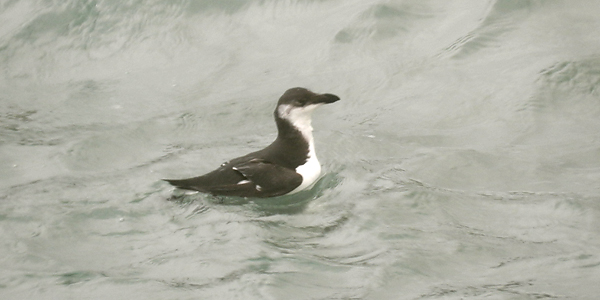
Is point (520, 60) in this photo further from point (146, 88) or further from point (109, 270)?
point (109, 270)

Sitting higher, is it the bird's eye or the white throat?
the bird's eye

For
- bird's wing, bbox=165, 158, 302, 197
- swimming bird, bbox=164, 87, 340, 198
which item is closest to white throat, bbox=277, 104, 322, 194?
swimming bird, bbox=164, 87, 340, 198

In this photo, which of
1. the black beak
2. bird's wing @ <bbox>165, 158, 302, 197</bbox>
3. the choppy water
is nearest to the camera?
the choppy water

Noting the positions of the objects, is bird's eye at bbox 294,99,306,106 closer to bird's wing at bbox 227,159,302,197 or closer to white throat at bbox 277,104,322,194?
white throat at bbox 277,104,322,194

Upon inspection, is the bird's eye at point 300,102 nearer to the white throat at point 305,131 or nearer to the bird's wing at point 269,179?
the white throat at point 305,131

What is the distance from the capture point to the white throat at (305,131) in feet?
24.8

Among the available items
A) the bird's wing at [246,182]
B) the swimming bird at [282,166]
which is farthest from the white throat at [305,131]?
the bird's wing at [246,182]

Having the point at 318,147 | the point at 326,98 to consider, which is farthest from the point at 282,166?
the point at 318,147

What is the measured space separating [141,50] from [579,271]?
6543 millimetres

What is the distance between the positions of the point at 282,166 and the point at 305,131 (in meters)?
0.42

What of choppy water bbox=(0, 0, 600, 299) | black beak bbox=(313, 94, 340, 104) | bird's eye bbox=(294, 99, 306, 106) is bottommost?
choppy water bbox=(0, 0, 600, 299)

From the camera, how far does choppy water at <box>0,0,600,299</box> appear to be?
6098 millimetres

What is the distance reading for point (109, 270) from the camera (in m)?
6.19

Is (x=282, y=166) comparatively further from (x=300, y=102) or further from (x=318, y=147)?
(x=318, y=147)
